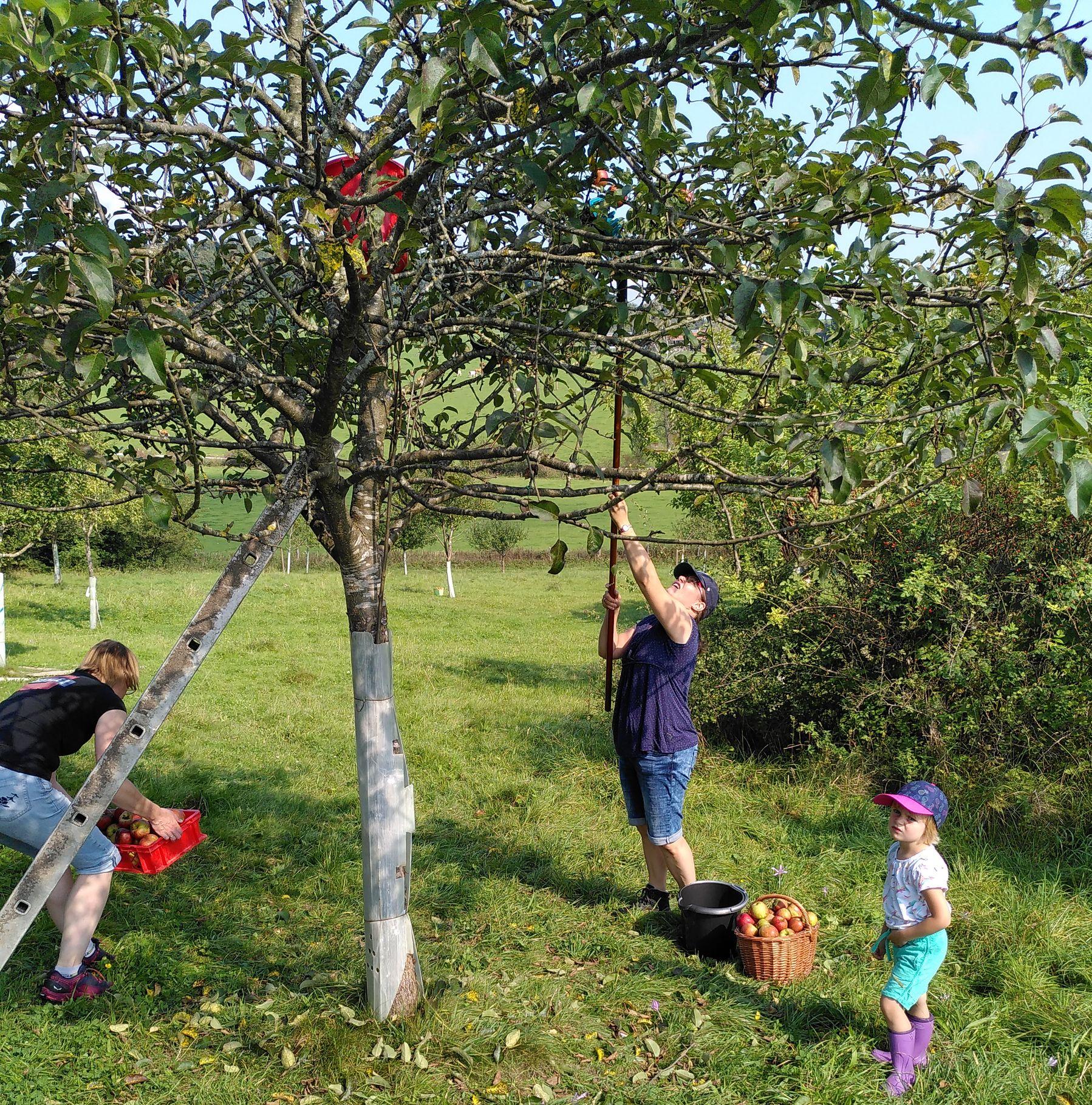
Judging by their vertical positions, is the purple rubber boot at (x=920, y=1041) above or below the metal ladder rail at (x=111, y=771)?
below

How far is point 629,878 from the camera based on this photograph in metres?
5.30

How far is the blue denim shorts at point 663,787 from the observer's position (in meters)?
4.47

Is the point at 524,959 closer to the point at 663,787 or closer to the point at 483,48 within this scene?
the point at 663,787

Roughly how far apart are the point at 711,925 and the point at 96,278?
3.92 m

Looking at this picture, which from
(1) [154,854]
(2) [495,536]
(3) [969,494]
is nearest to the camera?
(3) [969,494]

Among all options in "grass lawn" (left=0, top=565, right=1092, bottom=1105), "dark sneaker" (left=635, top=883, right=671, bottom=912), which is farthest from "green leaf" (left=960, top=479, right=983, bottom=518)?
"dark sneaker" (left=635, top=883, right=671, bottom=912)

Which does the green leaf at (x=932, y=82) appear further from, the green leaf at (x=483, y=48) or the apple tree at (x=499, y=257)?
the green leaf at (x=483, y=48)

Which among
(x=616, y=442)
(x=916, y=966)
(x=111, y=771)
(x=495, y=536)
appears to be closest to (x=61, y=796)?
(x=111, y=771)

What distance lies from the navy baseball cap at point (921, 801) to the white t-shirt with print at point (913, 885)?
0.15m

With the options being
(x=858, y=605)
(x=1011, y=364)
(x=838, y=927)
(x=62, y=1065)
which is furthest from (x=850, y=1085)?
(x=858, y=605)

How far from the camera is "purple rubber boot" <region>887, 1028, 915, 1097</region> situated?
3469 millimetres

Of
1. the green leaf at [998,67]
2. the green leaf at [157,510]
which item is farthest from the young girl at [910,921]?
the green leaf at [157,510]

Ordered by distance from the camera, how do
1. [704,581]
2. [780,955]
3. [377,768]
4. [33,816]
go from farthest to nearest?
[704,581]
[780,955]
[33,816]
[377,768]

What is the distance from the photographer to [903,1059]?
11.5 ft
